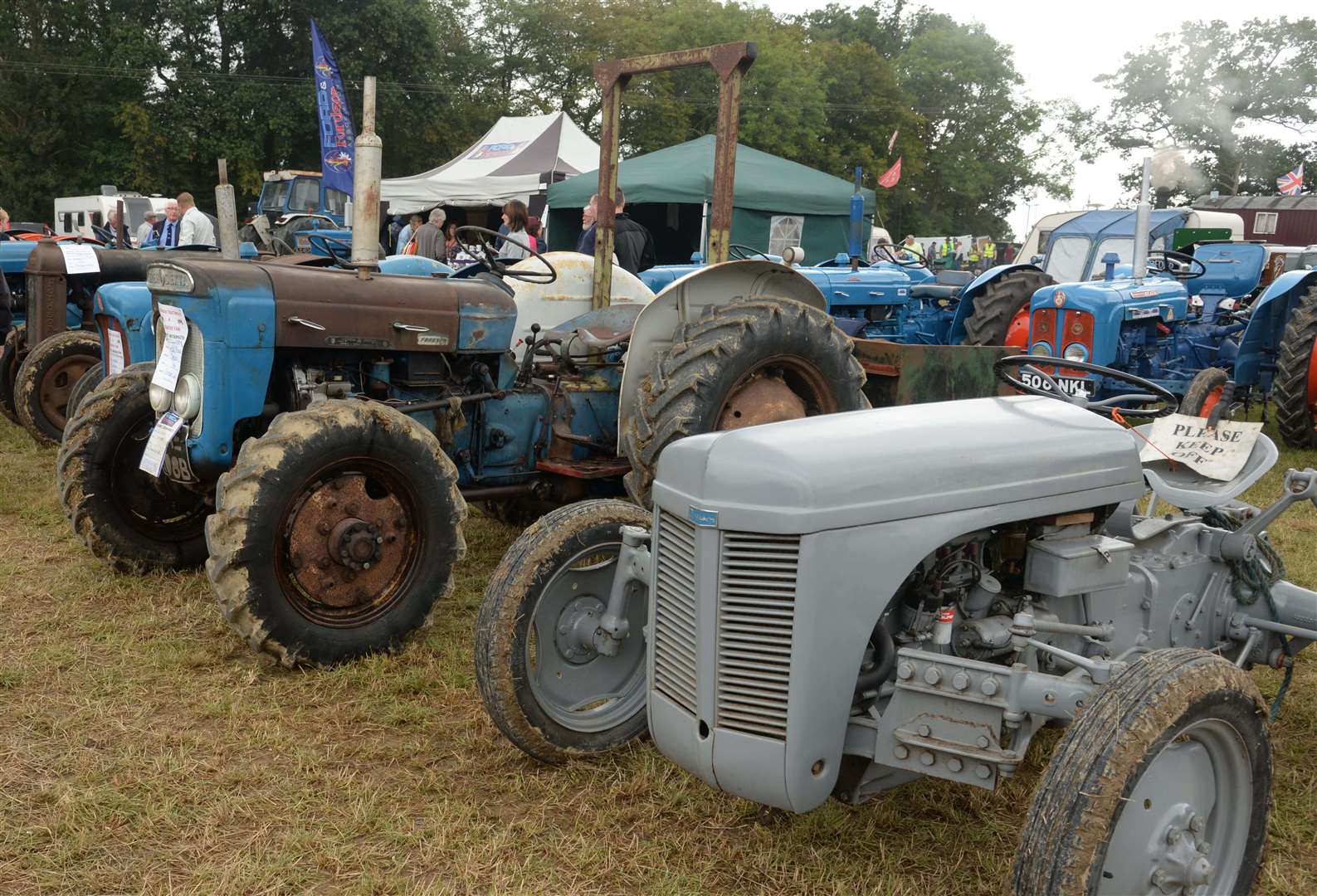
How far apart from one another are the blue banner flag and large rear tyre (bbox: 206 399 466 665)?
10.1 m

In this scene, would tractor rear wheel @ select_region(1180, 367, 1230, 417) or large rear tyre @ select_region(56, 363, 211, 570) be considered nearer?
large rear tyre @ select_region(56, 363, 211, 570)

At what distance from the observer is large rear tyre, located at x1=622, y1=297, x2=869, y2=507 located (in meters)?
3.71

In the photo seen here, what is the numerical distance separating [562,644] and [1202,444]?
1.97 metres

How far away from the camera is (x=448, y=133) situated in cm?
2975

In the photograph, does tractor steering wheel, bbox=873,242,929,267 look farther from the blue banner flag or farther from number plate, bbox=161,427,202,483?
number plate, bbox=161,427,202,483

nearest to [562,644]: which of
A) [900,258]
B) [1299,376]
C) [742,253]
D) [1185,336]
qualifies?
[1299,376]

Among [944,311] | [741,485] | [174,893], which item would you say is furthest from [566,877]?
[944,311]

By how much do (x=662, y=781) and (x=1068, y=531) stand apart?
1.18 meters

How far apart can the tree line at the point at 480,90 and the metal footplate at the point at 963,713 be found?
1037 inches

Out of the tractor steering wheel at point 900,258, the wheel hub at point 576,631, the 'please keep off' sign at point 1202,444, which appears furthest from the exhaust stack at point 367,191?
the tractor steering wheel at point 900,258

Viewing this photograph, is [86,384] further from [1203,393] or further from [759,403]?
[1203,393]

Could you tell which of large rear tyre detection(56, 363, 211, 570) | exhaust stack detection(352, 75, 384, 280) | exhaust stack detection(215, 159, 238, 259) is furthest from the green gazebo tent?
exhaust stack detection(352, 75, 384, 280)

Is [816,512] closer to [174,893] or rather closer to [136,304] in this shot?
[174,893]

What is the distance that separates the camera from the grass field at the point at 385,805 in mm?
2381
